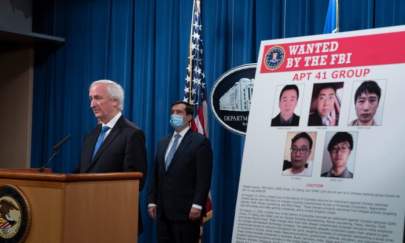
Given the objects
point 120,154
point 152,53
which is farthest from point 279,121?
point 152,53

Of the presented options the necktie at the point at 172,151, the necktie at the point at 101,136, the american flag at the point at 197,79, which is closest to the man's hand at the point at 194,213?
the necktie at the point at 172,151

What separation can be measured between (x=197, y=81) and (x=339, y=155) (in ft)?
6.83

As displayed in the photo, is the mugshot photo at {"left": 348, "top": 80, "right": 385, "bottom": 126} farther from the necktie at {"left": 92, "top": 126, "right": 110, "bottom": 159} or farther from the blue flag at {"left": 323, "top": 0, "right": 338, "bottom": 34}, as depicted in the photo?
the necktie at {"left": 92, "top": 126, "right": 110, "bottom": 159}

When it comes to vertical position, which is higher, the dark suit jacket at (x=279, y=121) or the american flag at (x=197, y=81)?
the american flag at (x=197, y=81)

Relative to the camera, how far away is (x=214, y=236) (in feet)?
14.9

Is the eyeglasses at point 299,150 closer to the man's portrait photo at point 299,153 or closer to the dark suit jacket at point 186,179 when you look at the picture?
the man's portrait photo at point 299,153

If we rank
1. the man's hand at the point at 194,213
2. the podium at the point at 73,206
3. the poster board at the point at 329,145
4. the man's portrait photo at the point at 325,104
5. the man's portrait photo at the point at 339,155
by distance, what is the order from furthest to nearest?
the man's hand at the point at 194,213 < the man's portrait photo at the point at 325,104 < the man's portrait photo at the point at 339,155 < the poster board at the point at 329,145 < the podium at the point at 73,206

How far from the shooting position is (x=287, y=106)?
271 centimetres

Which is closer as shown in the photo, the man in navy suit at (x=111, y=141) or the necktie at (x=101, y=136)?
the man in navy suit at (x=111, y=141)

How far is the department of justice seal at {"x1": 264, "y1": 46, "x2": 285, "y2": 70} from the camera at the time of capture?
2828 millimetres

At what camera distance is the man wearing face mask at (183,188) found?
3.72 meters

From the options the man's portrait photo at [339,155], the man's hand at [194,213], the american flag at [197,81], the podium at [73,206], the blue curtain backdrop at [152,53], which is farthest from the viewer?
the blue curtain backdrop at [152,53]

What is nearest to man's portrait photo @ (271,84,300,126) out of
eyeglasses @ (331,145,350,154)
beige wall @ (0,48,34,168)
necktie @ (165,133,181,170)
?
eyeglasses @ (331,145,350,154)

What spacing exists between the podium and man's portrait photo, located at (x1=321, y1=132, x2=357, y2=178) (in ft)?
3.16
